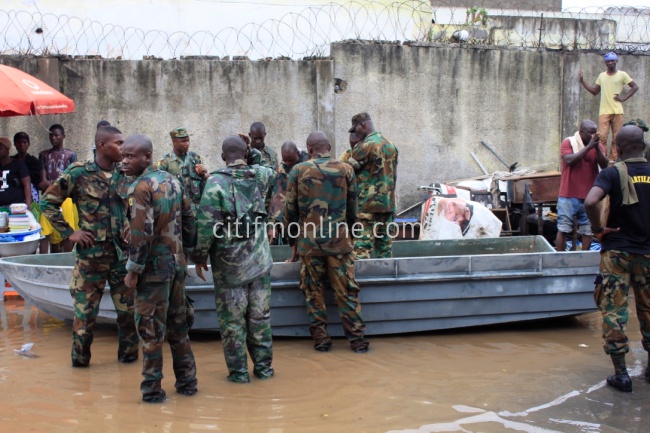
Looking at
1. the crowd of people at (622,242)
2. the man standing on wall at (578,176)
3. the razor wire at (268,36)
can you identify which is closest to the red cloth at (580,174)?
the man standing on wall at (578,176)

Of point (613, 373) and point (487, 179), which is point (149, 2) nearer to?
point (487, 179)

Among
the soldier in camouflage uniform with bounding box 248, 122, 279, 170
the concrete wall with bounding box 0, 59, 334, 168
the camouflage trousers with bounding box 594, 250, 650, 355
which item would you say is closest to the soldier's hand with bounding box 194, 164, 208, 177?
the soldier in camouflage uniform with bounding box 248, 122, 279, 170

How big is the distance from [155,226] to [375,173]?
2874mm

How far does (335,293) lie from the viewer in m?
6.23

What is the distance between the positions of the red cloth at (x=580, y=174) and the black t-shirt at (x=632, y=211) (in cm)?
289

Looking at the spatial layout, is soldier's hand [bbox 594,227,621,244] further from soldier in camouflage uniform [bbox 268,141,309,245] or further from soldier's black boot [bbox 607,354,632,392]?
soldier in camouflage uniform [bbox 268,141,309,245]

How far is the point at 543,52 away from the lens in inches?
448

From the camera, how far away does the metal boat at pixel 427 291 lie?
6.44 m

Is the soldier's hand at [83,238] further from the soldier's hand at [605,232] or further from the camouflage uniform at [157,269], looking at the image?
the soldier's hand at [605,232]

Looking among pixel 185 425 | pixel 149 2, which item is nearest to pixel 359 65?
pixel 149 2

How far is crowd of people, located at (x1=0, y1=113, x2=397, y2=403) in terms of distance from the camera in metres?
4.97

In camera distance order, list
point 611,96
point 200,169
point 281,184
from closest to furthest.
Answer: point 200,169, point 281,184, point 611,96

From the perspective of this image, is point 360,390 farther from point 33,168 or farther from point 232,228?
point 33,168

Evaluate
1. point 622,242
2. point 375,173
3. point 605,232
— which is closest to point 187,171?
point 375,173
